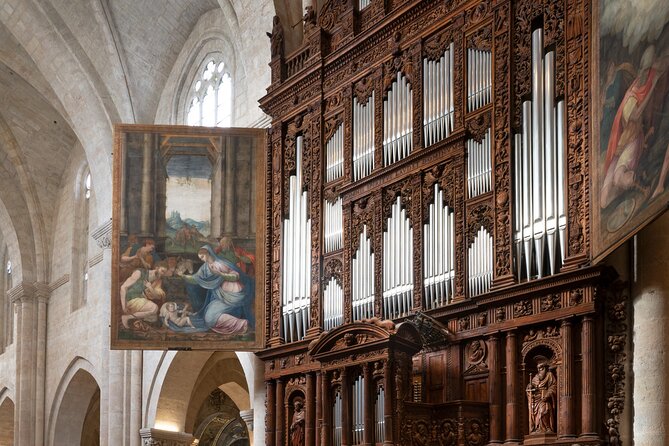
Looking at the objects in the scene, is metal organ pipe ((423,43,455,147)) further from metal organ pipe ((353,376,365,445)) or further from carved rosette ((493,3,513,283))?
metal organ pipe ((353,376,365,445))

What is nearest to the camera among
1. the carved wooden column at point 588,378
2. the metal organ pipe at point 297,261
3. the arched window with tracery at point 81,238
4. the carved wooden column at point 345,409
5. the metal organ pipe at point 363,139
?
the carved wooden column at point 588,378

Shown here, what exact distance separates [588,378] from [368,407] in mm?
2563

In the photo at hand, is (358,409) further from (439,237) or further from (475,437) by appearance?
(439,237)

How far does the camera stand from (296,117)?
53.8ft

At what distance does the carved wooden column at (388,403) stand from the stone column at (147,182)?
5676mm

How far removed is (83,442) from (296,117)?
15.1 metres

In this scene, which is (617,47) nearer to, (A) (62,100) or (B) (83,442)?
(A) (62,100)

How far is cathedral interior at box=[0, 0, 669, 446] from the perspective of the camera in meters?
11.1

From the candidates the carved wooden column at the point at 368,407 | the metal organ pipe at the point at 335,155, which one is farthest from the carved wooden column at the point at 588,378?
the metal organ pipe at the point at 335,155

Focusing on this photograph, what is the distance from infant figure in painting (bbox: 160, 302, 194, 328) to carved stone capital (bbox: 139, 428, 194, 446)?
19.9 ft

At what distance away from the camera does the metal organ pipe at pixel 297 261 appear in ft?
51.1

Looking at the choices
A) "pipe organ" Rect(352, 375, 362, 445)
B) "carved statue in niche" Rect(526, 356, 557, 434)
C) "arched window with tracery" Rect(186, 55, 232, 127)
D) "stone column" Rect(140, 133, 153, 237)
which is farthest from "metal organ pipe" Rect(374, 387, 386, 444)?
"arched window with tracery" Rect(186, 55, 232, 127)

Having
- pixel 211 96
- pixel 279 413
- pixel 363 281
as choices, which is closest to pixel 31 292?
pixel 211 96

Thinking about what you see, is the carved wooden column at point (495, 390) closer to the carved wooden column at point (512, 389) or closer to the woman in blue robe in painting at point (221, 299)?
the carved wooden column at point (512, 389)
